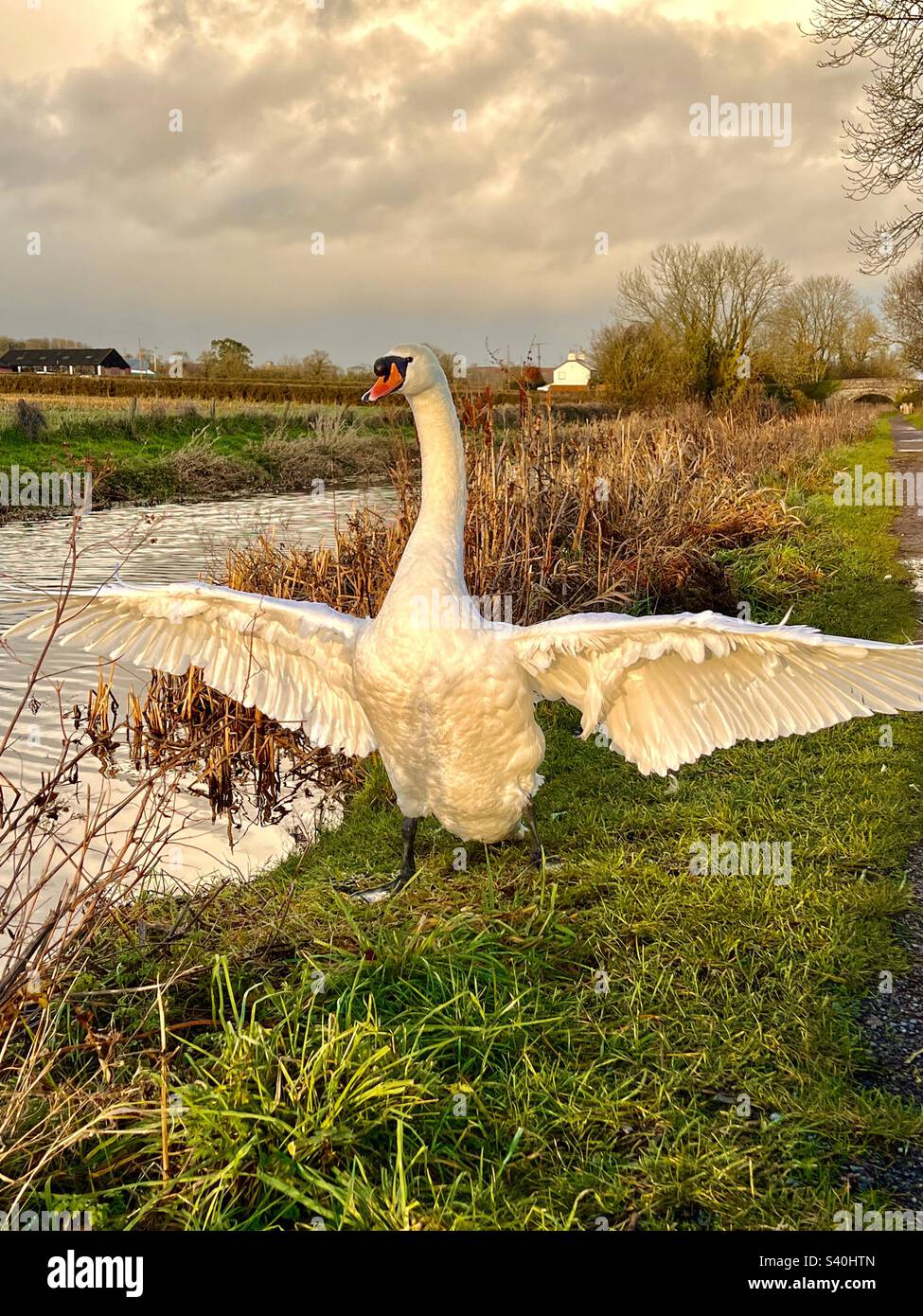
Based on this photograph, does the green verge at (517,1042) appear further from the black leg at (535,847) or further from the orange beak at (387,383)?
the orange beak at (387,383)

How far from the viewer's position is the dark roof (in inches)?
2650

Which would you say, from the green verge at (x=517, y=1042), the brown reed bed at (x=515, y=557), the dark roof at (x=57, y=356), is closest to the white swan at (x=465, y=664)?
the green verge at (x=517, y=1042)

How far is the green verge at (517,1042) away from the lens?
262 cm

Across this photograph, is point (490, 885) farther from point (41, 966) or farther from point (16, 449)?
point (16, 449)

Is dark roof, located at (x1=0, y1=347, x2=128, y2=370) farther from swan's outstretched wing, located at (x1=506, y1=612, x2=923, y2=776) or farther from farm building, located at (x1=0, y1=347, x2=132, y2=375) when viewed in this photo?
swan's outstretched wing, located at (x1=506, y1=612, x2=923, y2=776)

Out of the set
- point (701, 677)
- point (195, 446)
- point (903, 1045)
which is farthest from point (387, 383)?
point (195, 446)

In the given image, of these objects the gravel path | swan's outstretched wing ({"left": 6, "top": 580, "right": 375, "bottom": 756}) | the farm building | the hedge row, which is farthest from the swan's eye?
the farm building

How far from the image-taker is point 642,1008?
3518mm

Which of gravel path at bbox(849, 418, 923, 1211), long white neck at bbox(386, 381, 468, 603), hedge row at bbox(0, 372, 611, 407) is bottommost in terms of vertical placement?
gravel path at bbox(849, 418, 923, 1211)

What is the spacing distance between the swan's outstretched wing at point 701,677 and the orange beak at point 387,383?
112 cm

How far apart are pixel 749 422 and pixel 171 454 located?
14.2 m

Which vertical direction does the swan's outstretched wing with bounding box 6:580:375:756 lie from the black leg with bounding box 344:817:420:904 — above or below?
above

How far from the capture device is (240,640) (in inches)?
181
